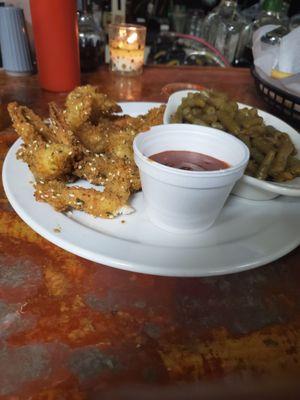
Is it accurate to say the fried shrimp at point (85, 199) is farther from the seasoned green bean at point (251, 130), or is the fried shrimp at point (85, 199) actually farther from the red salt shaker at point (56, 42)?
the red salt shaker at point (56, 42)

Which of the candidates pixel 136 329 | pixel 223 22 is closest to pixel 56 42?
pixel 136 329

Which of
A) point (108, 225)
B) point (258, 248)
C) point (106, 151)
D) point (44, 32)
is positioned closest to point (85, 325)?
point (108, 225)

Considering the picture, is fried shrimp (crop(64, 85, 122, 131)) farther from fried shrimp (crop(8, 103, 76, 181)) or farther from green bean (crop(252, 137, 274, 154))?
green bean (crop(252, 137, 274, 154))

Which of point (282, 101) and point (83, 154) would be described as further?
point (282, 101)

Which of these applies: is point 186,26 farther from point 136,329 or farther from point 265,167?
point 136,329

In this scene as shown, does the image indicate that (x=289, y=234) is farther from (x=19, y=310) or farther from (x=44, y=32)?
(x=44, y=32)

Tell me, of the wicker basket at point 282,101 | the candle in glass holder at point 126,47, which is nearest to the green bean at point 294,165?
the wicker basket at point 282,101

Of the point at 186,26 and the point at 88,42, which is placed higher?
the point at 88,42
